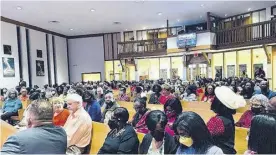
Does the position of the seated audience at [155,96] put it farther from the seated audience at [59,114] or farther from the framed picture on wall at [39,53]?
the framed picture on wall at [39,53]

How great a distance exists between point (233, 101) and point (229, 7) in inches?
487

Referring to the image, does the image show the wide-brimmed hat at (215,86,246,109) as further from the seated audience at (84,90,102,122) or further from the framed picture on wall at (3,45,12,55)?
the framed picture on wall at (3,45,12,55)

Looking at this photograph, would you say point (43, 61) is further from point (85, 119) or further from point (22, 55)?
point (85, 119)

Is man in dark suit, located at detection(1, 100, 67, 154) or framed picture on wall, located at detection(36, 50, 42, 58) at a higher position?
framed picture on wall, located at detection(36, 50, 42, 58)

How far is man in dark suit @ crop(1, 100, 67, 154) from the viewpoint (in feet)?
6.26

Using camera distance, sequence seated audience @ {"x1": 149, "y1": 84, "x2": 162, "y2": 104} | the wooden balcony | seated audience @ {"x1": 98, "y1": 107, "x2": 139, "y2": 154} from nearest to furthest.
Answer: seated audience @ {"x1": 98, "y1": 107, "x2": 139, "y2": 154} < seated audience @ {"x1": 149, "y1": 84, "x2": 162, "y2": 104} < the wooden balcony

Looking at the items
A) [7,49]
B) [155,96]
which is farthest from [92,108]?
[7,49]

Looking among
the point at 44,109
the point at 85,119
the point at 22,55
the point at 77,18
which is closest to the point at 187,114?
the point at 44,109

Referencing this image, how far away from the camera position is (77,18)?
1509cm

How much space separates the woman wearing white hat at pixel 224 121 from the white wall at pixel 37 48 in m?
15.6

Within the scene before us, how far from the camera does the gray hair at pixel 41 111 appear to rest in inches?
83.1

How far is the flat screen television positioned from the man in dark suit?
43.0 feet

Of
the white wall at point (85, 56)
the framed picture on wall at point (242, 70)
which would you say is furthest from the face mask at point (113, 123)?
the white wall at point (85, 56)

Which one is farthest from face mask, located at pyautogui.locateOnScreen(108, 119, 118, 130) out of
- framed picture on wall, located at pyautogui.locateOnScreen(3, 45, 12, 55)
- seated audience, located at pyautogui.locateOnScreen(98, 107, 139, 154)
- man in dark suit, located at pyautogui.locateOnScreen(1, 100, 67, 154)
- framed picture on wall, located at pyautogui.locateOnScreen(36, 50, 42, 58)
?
framed picture on wall, located at pyautogui.locateOnScreen(36, 50, 42, 58)
